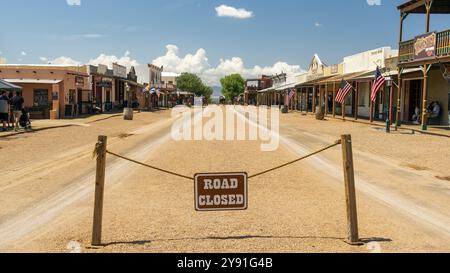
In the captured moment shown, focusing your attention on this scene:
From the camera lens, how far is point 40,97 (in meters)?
32.8

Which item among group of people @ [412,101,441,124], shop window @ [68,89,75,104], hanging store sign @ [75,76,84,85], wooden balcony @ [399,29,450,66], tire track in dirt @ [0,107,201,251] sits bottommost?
tire track in dirt @ [0,107,201,251]

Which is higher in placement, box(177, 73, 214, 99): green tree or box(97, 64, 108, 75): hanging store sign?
box(177, 73, 214, 99): green tree

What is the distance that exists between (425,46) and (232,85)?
149708 millimetres

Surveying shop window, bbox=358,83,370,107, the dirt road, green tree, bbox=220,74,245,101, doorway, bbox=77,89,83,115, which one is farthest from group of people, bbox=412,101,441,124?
green tree, bbox=220,74,245,101

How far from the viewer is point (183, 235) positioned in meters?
6.13

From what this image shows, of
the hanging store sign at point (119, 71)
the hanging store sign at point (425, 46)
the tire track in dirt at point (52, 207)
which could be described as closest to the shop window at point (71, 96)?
the hanging store sign at point (119, 71)

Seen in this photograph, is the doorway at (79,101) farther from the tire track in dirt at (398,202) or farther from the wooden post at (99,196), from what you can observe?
the wooden post at (99,196)

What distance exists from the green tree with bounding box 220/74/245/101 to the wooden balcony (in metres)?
144

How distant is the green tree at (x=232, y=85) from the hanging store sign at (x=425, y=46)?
479 ft

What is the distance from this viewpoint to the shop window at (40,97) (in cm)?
3269

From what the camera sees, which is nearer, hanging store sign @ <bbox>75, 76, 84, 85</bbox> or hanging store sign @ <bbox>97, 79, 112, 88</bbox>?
hanging store sign @ <bbox>75, 76, 84, 85</bbox>

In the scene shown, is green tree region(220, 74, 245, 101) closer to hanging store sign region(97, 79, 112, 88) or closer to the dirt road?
hanging store sign region(97, 79, 112, 88)

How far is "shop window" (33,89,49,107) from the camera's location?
1287 inches

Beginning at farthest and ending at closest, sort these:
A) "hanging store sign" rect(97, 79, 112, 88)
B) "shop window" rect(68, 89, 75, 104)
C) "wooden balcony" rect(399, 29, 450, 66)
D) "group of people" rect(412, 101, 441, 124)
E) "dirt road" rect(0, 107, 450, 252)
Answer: "hanging store sign" rect(97, 79, 112, 88), "shop window" rect(68, 89, 75, 104), "group of people" rect(412, 101, 441, 124), "wooden balcony" rect(399, 29, 450, 66), "dirt road" rect(0, 107, 450, 252)
